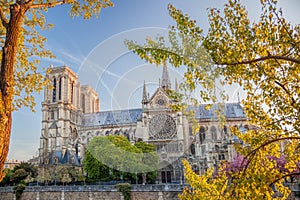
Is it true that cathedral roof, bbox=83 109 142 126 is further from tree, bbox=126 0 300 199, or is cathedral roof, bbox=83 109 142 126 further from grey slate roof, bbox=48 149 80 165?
tree, bbox=126 0 300 199

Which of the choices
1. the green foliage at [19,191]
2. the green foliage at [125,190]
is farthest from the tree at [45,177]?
the green foliage at [125,190]

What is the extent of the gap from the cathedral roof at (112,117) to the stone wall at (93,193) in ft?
79.1

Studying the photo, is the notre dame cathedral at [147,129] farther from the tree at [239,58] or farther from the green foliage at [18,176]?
the tree at [239,58]

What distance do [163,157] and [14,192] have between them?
19.8m

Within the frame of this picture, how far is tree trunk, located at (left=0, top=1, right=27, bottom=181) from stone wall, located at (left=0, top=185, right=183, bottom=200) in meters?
19.6

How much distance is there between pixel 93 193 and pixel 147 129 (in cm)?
1830

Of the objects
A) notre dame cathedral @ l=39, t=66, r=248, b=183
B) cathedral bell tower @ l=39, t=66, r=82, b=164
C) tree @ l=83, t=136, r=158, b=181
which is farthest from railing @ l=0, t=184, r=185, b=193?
cathedral bell tower @ l=39, t=66, r=82, b=164

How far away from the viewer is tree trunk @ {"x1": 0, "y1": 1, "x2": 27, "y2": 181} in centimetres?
450

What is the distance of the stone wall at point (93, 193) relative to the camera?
2291 cm

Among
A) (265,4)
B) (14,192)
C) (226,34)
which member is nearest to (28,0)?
(226,34)

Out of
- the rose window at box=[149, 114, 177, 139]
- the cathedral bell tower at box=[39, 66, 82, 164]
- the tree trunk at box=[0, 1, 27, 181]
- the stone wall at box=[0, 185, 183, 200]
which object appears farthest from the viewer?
the cathedral bell tower at box=[39, 66, 82, 164]

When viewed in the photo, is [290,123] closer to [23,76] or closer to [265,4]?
[265,4]

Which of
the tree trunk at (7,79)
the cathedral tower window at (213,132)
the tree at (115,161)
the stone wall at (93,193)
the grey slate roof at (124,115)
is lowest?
the stone wall at (93,193)

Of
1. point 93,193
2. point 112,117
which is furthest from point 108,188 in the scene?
point 112,117
